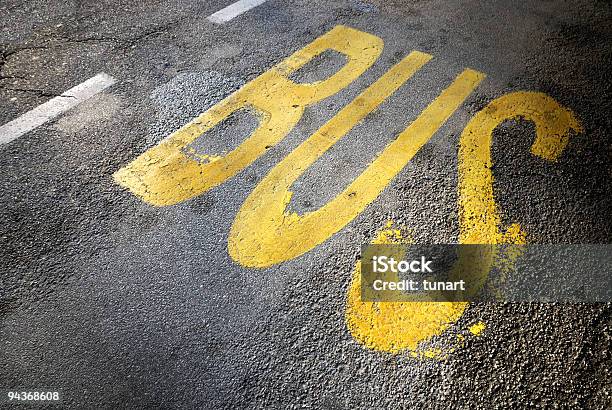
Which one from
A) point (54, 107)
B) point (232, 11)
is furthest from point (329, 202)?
point (232, 11)

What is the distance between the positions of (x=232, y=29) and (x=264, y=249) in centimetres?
276

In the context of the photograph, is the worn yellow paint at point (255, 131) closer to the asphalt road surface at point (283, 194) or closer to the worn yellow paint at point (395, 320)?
the asphalt road surface at point (283, 194)

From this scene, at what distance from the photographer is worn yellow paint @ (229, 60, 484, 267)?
2.94m

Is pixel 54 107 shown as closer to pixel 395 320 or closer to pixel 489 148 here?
pixel 395 320

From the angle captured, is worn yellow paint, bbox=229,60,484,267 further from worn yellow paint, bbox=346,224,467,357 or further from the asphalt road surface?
worn yellow paint, bbox=346,224,467,357

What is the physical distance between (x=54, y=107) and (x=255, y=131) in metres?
1.72

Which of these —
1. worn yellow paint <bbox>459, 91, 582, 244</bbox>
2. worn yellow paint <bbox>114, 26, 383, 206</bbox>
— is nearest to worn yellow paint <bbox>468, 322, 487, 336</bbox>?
worn yellow paint <bbox>459, 91, 582, 244</bbox>

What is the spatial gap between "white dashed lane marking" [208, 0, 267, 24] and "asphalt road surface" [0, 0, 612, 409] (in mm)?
73

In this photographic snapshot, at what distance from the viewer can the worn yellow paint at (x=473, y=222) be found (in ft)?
8.39

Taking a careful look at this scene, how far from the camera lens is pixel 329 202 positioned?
10.3 ft

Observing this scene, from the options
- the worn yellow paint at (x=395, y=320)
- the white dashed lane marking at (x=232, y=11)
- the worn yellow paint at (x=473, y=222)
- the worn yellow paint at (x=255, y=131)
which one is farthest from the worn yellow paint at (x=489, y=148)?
the white dashed lane marking at (x=232, y=11)

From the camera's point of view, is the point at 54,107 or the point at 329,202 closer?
the point at 329,202

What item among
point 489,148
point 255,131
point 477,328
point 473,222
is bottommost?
point 477,328

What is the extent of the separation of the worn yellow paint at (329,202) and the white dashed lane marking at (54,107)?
1.86 meters
